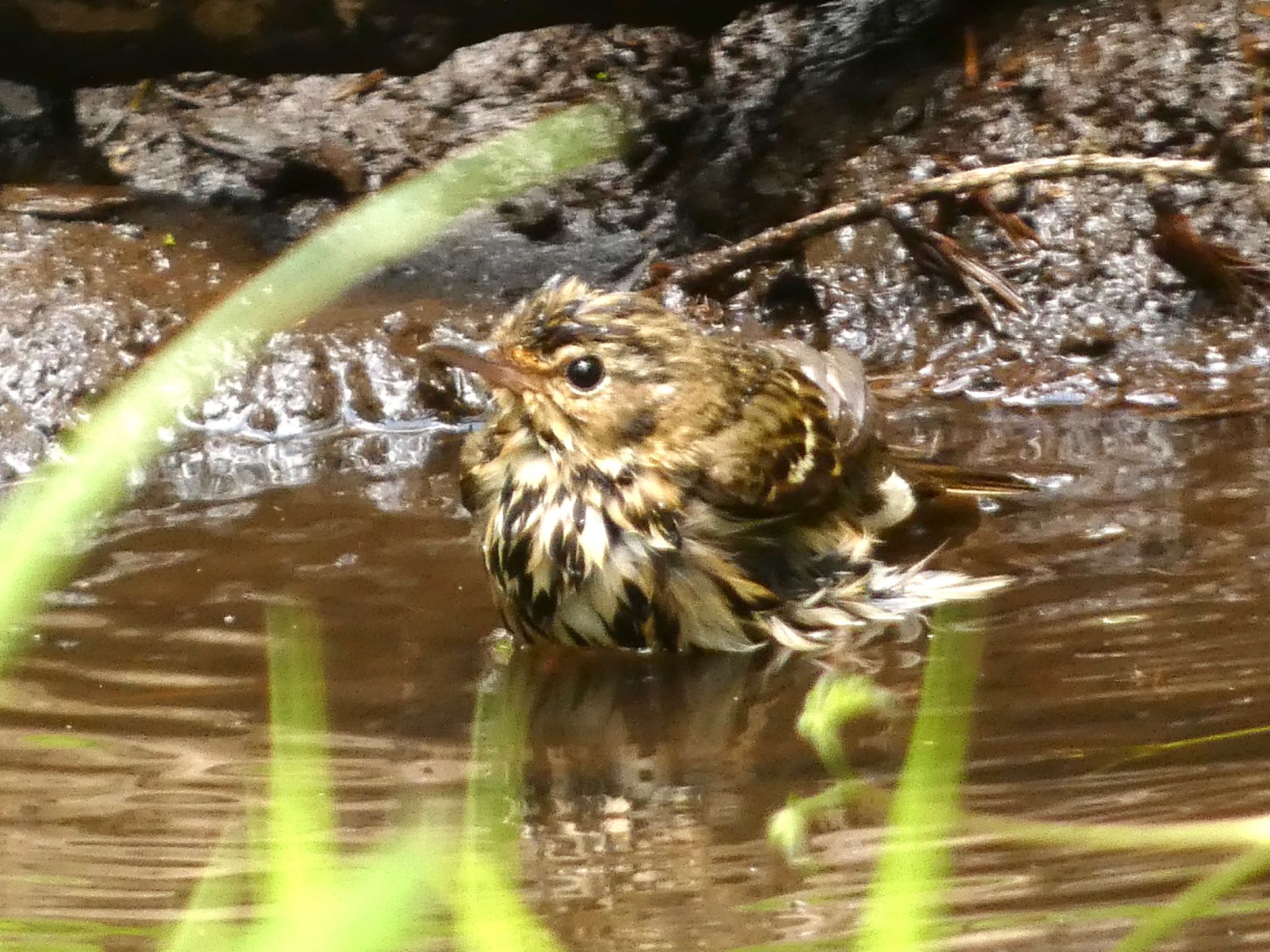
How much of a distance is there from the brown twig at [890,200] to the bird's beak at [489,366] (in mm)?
2359

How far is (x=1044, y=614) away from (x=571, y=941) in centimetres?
216

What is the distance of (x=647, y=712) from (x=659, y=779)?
512mm

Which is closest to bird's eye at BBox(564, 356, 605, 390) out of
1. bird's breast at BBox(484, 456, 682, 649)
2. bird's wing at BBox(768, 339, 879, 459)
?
bird's breast at BBox(484, 456, 682, 649)

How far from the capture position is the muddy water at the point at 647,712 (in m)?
2.26

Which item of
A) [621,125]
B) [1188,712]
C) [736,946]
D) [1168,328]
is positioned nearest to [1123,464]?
[1168,328]

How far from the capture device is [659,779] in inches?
125

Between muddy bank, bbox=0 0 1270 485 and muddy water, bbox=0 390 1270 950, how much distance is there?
1.82 ft

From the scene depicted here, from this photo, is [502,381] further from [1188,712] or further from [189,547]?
[1188,712]

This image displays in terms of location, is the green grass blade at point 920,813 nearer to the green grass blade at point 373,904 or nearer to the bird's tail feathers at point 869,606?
the green grass blade at point 373,904

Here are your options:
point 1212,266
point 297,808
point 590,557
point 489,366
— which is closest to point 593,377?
point 489,366

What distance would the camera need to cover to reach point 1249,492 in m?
4.64

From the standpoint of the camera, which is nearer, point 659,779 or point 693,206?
point 659,779

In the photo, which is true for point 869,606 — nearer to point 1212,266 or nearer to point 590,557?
point 590,557

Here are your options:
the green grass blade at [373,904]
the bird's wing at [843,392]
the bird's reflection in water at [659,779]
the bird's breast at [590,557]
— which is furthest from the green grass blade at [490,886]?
the bird's wing at [843,392]
